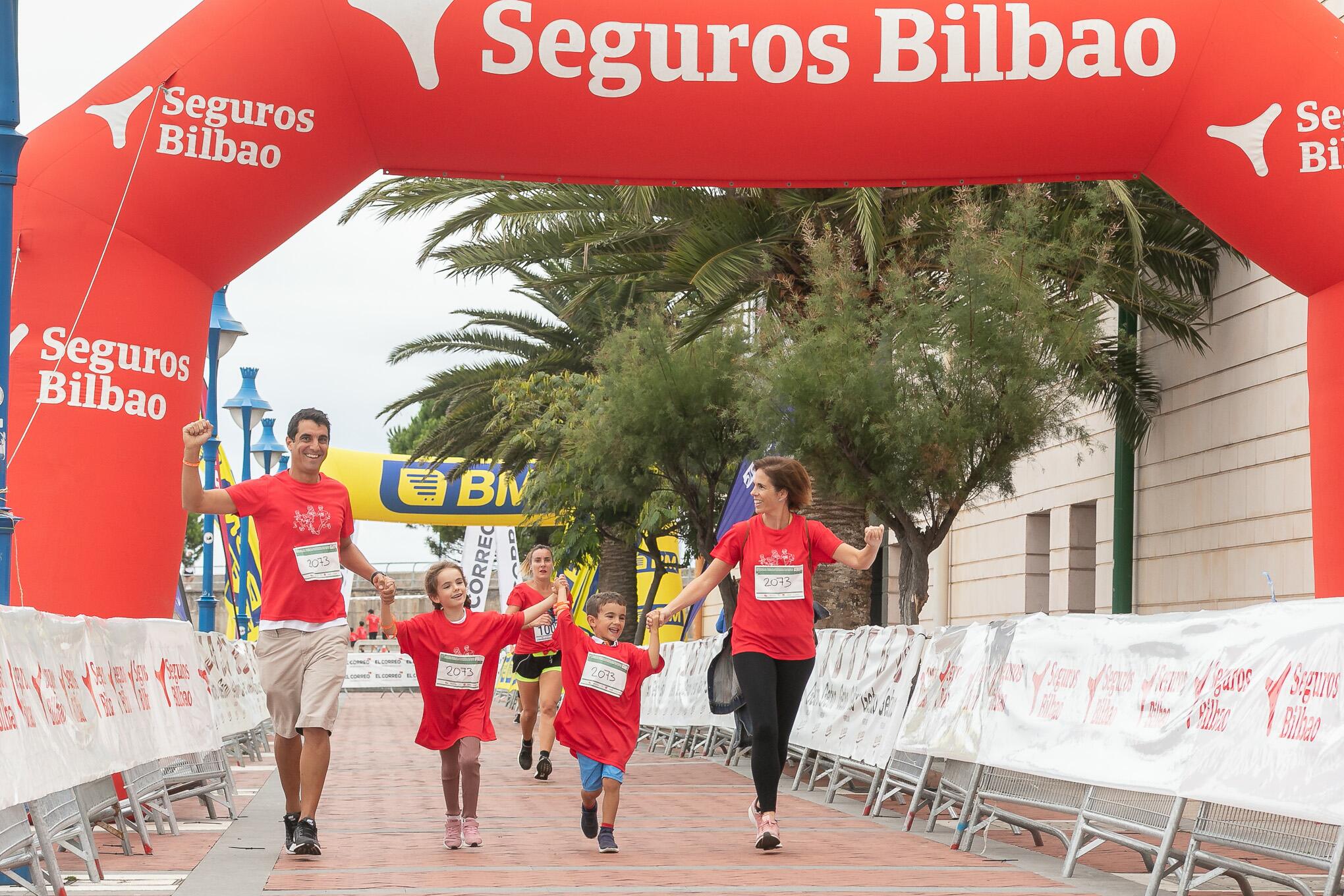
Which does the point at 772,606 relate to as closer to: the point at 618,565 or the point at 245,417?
the point at 245,417

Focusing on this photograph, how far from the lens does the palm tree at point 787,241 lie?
16531 millimetres

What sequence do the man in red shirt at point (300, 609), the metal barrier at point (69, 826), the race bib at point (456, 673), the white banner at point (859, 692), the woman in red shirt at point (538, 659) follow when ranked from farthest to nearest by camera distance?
the woman in red shirt at point (538, 659) → the white banner at point (859, 692) → the race bib at point (456, 673) → the man in red shirt at point (300, 609) → the metal barrier at point (69, 826)

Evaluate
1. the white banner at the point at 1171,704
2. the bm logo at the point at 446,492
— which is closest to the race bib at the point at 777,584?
the white banner at the point at 1171,704

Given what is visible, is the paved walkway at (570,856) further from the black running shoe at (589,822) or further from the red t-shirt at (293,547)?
the red t-shirt at (293,547)

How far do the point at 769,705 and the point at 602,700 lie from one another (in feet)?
2.63

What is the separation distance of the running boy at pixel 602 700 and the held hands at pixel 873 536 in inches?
42.9

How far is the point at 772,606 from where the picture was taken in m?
8.48

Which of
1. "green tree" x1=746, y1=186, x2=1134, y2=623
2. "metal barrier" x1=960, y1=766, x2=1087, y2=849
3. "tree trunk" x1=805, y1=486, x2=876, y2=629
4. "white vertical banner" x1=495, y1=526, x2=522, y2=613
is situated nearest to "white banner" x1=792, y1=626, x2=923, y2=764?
"metal barrier" x1=960, y1=766, x2=1087, y2=849

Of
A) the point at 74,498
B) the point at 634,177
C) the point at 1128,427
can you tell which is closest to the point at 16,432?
the point at 74,498

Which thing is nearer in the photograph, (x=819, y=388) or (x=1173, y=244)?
(x=819, y=388)

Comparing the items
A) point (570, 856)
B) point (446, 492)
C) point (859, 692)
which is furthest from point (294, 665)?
point (446, 492)

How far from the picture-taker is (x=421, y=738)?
8.57 m

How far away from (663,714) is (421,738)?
437 inches

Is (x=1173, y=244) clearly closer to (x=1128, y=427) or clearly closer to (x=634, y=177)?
(x=1128, y=427)
